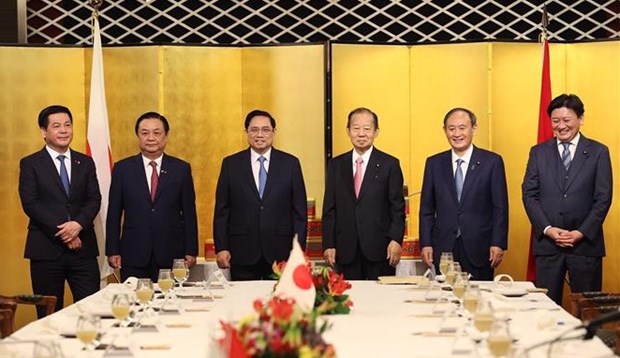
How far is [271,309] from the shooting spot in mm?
2688

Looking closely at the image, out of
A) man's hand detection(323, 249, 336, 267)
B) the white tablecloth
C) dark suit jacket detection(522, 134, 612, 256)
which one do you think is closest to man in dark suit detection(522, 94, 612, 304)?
dark suit jacket detection(522, 134, 612, 256)

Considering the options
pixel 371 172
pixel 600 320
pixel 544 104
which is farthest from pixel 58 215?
pixel 600 320

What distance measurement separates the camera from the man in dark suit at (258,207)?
624 centimetres

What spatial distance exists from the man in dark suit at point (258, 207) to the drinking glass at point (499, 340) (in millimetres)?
3275

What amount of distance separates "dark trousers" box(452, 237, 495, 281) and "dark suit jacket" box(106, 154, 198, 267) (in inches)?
57.3

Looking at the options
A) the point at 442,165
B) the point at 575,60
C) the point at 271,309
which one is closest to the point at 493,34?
the point at 575,60

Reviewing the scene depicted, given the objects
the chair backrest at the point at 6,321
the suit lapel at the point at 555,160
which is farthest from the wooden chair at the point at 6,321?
the suit lapel at the point at 555,160

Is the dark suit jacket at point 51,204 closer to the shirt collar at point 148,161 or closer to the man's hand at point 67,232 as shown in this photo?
the man's hand at point 67,232

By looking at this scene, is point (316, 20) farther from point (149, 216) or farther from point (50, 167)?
point (50, 167)

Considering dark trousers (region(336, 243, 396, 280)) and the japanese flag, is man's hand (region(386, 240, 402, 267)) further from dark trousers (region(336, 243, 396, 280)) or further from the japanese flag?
the japanese flag

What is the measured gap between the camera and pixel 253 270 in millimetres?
6277

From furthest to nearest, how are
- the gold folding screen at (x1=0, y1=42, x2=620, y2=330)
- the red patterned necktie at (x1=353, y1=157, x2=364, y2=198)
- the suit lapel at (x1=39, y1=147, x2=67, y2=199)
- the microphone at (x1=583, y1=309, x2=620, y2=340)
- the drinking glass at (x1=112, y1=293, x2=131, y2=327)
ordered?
the gold folding screen at (x1=0, y1=42, x2=620, y2=330)
the red patterned necktie at (x1=353, y1=157, x2=364, y2=198)
the suit lapel at (x1=39, y1=147, x2=67, y2=199)
the drinking glass at (x1=112, y1=293, x2=131, y2=327)
the microphone at (x1=583, y1=309, x2=620, y2=340)

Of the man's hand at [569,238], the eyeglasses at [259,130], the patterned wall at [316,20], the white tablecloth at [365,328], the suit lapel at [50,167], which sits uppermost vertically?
the patterned wall at [316,20]

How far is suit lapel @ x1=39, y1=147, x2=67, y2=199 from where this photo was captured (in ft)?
20.1
